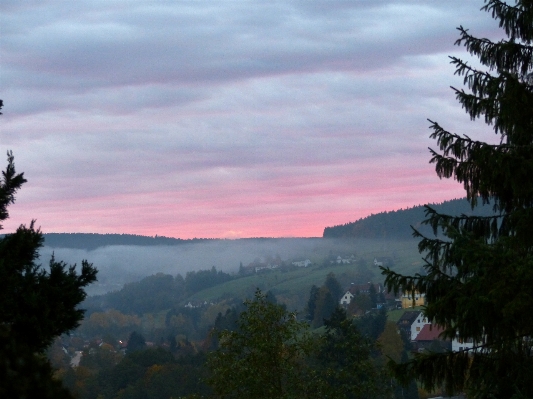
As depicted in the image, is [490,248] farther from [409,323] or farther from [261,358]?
[409,323]

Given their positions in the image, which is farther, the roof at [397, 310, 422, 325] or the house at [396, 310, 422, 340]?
the roof at [397, 310, 422, 325]

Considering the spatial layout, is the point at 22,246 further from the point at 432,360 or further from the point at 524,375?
the point at 524,375

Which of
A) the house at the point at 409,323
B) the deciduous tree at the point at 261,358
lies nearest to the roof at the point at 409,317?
the house at the point at 409,323

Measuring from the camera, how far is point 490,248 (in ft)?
30.4

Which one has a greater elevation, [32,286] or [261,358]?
[32,286]

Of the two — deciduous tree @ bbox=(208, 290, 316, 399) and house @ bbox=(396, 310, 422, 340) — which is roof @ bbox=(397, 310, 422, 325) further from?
deciduous tree @ bbox=(208, 290, 316, 399)

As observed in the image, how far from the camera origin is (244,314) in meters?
23.3

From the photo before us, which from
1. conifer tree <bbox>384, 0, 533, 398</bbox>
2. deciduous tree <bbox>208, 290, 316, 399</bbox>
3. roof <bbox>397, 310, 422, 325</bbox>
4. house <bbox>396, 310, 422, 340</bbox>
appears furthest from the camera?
roof <bbox>397, 310, 422, 325</bbox>

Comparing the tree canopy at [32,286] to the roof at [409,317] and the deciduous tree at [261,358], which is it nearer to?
the deciduous tree at [261,358]

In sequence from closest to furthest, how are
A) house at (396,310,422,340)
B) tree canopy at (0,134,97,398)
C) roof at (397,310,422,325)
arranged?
1. tree canopy at (0,134,97,398)
2. house at (396,310,422,340)
3. roof at (397,310,422,325)

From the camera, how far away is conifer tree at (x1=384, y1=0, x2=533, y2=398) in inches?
368

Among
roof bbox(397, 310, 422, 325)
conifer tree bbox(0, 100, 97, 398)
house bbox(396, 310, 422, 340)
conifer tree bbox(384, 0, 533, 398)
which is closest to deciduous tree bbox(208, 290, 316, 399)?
conifer tree bbox(0, 100, 97, 398)

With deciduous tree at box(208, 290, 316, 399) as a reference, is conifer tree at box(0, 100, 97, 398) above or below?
above

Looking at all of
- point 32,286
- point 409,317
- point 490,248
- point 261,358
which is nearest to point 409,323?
point 409,317
